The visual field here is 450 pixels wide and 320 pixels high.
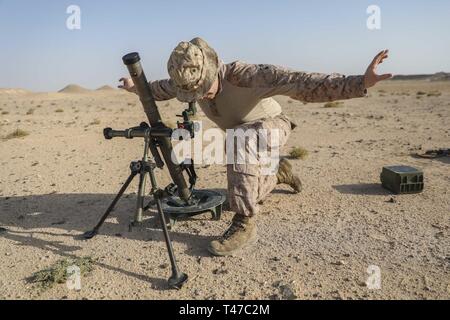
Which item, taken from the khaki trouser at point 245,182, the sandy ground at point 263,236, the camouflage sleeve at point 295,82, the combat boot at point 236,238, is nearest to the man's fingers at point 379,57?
the camouflage sleeve at point 295,82

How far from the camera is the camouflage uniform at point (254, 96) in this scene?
3633 mm

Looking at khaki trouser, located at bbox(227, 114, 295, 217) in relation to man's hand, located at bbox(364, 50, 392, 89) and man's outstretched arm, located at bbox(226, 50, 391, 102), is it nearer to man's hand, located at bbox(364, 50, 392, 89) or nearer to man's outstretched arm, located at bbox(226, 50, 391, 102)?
man's outstretched arm, located at bbox(226, 50, 391, 102)

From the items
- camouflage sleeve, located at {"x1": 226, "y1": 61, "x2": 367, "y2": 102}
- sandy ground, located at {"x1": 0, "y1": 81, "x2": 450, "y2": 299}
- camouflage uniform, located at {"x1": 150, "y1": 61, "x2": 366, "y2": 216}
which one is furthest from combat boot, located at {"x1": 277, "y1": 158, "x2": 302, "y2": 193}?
camouflage sleeve, located at {"x1": 226, "y1": 61, "x2": 367, "y2": 102}

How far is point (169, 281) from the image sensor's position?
11.1 feet

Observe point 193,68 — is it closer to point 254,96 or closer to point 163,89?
point 254,96

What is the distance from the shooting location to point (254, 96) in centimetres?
415

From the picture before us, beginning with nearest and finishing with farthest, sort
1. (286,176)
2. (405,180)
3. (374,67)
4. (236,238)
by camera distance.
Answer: (374,67) < (236,238) < (405,180) < (286,176)

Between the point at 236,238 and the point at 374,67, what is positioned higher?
the point at 374,67

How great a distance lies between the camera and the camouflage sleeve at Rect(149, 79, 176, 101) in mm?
4600

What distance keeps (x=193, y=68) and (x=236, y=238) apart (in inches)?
64.2

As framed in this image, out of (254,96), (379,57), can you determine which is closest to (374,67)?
(379,57)

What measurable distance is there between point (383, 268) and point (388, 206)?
1.57m
